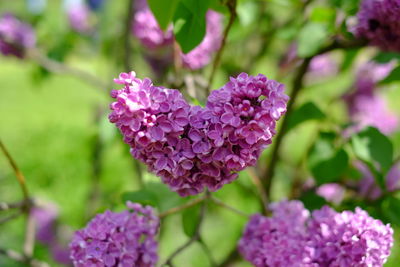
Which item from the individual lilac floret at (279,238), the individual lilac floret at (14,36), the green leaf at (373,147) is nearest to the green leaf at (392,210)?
the green leaf at (373,147)

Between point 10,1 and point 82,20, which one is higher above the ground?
point 10,1

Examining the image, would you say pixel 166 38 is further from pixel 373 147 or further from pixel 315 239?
pixel 315 239

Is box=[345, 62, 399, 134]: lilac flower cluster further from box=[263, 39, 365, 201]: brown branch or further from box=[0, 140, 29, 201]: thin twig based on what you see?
box=[0, 140, 29, 201]: thin twig

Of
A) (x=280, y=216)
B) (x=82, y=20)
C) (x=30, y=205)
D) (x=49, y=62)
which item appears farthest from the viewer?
(x=82, y=20)

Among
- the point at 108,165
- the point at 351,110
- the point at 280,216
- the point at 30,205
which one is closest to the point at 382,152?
the point at 280,216

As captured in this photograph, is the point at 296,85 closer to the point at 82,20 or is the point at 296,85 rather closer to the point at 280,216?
the point at 280,216

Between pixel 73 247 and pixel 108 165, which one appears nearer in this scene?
pixel 73 247

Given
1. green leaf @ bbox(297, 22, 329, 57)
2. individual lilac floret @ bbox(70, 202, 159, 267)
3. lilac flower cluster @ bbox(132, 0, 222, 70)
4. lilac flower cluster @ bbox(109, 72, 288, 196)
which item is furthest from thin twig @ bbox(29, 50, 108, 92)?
lilac flower cluster @ bbox(109, 72, 288, 196)

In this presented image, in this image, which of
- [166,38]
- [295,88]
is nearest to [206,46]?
[166,38]
